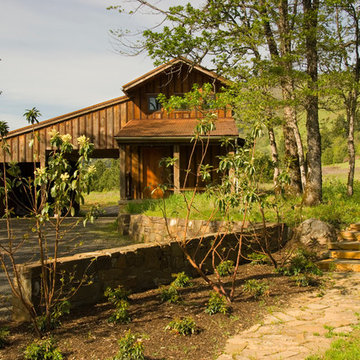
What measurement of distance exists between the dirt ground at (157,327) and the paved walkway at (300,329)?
6.1 inches

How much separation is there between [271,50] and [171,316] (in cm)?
1171

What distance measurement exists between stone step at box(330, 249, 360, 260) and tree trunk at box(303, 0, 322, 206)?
3.56m

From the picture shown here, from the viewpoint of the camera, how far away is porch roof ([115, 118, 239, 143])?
14.6 meters

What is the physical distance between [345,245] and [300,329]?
4377 mm

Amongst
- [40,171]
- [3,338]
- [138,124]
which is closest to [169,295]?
[3,338]

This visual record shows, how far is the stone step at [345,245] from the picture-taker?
324 inches

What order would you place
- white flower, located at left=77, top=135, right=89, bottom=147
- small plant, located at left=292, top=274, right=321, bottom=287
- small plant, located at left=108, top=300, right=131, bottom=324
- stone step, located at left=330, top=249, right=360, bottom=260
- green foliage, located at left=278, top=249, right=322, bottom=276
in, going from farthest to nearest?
stone step, located at left=330, top=249, right=360, bottom=260 → green foliage, located at left=278, top=249, right=322, bottom=276 → small plant, located at left=292, top=274, right=321, bottom=287 → small plant, located at left=108, top=300, right=131, bottom=324 → white flower, located at left=77, top=135, right=89, bottom=147

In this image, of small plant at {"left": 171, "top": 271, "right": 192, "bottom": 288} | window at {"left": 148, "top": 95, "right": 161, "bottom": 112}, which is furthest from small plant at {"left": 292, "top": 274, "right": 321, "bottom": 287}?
window at {"left": 148, "top": 95, "right": 161, "bottom": 112}

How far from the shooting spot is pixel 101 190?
37438 mm

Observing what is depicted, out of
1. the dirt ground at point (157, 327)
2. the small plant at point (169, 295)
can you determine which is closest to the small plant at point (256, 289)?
the dirt ground at point (157, 327)

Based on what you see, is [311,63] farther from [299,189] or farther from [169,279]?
[169,279]

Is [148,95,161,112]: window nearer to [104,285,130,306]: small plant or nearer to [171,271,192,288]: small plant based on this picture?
[171,271,192,288]: small plant

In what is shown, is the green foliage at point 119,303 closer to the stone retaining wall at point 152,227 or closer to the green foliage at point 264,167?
the green foliage at point 264,167

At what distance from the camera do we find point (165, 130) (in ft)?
50.3
